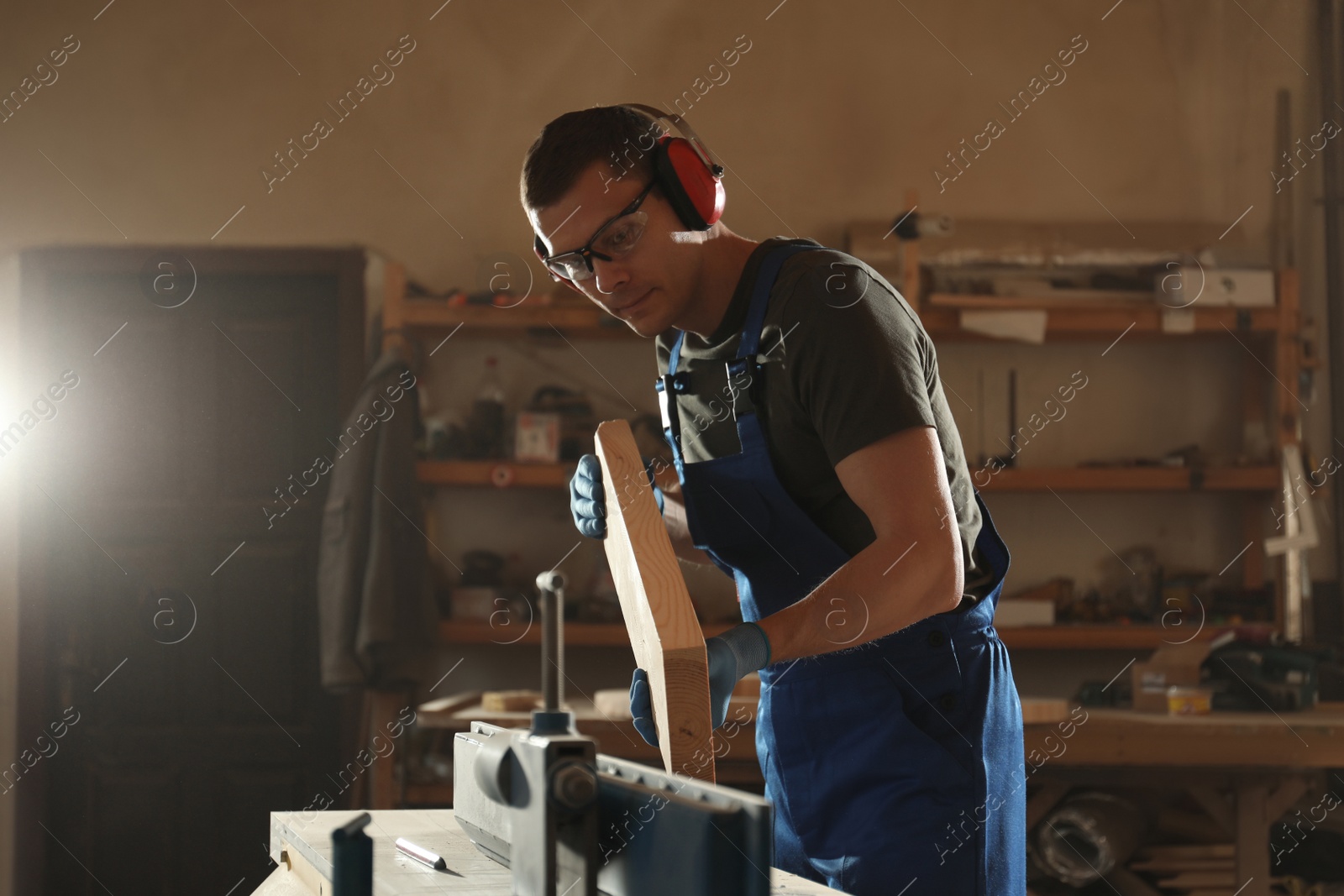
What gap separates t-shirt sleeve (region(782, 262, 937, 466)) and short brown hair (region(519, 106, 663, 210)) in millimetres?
264

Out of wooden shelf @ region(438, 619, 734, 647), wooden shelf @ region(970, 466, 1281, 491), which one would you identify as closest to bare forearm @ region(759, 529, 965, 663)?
wooden shelf @ region(438, 619, 734, 647)

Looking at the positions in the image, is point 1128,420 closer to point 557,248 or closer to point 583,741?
point 557,248

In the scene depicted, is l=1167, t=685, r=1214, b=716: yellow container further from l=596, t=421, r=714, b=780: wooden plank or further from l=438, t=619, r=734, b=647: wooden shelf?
l=596, t=421, r=714, b=780: wooden plank

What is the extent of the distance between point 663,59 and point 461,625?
2.01 meters

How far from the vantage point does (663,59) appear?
3760 millimetres

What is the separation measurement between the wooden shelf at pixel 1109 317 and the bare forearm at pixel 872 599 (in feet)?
7.63

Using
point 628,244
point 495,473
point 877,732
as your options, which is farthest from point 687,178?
point 495,473

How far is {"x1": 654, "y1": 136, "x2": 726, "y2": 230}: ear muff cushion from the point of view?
1376mm

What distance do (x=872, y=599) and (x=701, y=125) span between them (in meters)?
2.94

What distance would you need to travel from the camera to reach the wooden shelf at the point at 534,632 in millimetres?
3320

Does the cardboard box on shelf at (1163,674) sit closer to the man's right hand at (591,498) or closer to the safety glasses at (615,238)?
the man's right hand at (591,498)

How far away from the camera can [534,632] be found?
352cm

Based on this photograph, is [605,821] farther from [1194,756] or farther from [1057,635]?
[1057,635]

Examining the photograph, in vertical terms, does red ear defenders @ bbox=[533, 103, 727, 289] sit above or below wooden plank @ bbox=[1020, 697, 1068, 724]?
above
